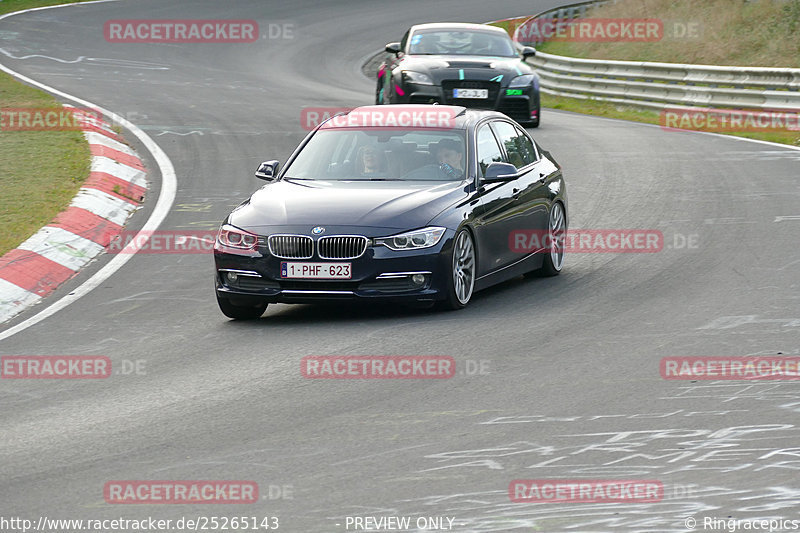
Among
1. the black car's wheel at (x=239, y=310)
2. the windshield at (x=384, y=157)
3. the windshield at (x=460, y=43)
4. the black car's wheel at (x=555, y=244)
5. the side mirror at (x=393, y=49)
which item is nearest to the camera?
the black car's wheel at (x=239, y=310)

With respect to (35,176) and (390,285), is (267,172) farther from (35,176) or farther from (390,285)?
(35,176)

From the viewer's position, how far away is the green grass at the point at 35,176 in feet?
44.1

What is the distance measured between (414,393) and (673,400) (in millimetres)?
1447

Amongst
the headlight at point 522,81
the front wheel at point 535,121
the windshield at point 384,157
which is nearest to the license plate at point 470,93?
the headlight at point 522,81

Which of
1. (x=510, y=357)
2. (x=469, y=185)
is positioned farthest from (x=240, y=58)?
(x=510, y=357)

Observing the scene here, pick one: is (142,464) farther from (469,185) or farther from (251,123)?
(251,123)

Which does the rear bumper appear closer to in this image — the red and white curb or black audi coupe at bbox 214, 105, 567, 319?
the red and white curb

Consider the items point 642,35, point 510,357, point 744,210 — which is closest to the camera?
point 510,357

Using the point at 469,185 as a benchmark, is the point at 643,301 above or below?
below

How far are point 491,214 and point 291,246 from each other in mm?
1798

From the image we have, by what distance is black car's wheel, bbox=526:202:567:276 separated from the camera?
38.9 ft

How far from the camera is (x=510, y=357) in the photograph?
866 cm

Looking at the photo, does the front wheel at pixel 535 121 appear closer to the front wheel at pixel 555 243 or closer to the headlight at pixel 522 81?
the headlight at pixel 522 81

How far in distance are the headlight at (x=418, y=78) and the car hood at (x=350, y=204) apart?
1059 cm
